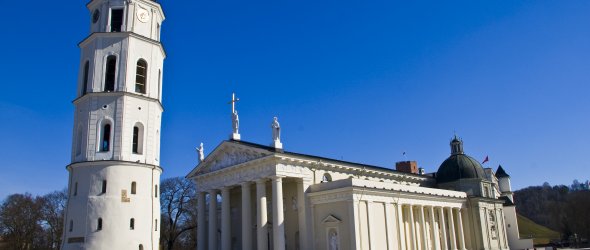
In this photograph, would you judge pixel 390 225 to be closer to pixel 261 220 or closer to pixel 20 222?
pixel 261 220

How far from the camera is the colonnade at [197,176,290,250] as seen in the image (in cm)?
3569

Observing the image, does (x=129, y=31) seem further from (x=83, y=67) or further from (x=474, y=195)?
(x=474, y=195)

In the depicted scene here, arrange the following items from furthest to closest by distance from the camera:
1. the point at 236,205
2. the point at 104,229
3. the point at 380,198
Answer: the point at 236,205
the point at 380,198
the point at 104,229

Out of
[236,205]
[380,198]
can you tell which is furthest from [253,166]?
[380,198]

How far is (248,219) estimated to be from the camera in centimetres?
3825

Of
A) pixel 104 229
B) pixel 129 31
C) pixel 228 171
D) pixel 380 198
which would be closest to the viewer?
pixel 104 229

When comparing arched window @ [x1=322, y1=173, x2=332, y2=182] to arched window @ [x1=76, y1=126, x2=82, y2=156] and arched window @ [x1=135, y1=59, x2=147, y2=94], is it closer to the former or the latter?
arched window @ [x1=135, y1=59, x2=147, y2=94]

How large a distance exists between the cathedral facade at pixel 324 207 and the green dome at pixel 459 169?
128 cm

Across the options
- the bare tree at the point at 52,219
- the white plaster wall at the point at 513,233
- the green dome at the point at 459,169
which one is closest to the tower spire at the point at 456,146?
the green dome at the point at 459,169

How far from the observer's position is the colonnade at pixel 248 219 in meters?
35.7

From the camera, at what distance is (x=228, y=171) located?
41.6 metres

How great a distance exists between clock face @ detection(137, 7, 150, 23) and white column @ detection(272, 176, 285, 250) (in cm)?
1549

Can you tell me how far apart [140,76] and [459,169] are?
36476 millimetres

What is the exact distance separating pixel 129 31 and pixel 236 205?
63.4ft
